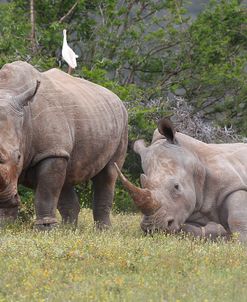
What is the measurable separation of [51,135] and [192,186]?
5.04 feet

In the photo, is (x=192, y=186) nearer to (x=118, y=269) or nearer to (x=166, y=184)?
(x=166, y=184)

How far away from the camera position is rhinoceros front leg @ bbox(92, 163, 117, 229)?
12.3 meters

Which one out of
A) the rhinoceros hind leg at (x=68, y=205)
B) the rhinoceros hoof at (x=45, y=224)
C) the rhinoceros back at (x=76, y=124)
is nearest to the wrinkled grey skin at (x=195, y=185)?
the rhinoceros back at (x=76, y=124)

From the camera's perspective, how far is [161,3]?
2300 centimetres

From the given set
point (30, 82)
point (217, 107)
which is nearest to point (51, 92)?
point (30, 82)

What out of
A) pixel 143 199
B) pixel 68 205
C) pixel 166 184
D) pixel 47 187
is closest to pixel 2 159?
pixel 47 187

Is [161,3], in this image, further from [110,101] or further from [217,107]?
[110,101]

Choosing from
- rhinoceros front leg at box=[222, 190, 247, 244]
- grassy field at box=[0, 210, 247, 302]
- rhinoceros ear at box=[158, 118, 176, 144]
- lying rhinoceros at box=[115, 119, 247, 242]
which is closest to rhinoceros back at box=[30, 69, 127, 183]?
lying rhinoceros at box=[115, 119, 247, 242]

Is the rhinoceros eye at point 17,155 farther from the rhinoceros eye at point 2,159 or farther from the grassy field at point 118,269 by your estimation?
the grassy field at point 118,269

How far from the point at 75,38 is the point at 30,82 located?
11.9 meters

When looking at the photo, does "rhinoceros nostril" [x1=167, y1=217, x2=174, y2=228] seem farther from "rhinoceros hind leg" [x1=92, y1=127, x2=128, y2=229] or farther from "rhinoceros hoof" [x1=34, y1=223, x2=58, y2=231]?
"rhinoceros hind leg" [x1=92, y1=127, x2=128, y2=229]

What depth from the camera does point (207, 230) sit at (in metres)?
11.0

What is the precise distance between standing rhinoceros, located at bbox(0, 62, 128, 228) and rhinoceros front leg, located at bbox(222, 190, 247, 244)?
1.60 m

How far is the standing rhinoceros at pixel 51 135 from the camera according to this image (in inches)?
388
